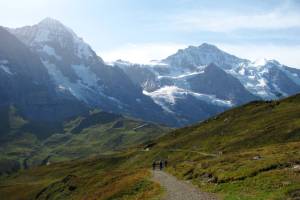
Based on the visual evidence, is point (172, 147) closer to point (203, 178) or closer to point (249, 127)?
point (249, 127)

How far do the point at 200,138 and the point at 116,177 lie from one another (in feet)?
230

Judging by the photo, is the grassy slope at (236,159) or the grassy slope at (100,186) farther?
the grassy slope at (100,186)

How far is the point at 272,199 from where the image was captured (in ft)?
147

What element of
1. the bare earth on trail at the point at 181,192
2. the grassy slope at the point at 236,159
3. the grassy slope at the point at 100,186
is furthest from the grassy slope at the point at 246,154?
the grassy slope at the point at 100,186

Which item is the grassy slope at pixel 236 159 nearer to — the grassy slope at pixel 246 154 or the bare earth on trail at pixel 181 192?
the grassy slope at pixel 246 154

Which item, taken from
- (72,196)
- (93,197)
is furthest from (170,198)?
(72,196)

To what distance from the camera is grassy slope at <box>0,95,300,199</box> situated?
181ft

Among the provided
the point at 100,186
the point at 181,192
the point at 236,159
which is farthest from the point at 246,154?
the point at 100,186

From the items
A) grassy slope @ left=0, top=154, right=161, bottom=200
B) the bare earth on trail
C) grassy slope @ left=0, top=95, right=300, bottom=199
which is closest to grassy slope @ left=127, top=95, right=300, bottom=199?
grassy slope @ left=0, top=95, right=300, bottom=199

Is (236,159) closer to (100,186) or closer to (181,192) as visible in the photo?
(181,192)

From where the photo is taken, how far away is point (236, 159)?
80.8m

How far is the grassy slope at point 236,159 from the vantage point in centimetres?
5506

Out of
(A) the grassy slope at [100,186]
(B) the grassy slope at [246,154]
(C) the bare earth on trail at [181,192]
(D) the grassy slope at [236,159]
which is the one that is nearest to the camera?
(B) the grassy slope at [246,154]

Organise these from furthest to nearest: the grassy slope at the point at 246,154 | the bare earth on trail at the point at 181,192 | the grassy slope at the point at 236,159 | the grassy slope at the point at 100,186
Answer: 1. the grassy slope at the point at 100,186
2. the grassy slope at the point at 236,159
3. the bare earth on trail at the point at 181,192
4. the grassy slope at the point at 246,154
